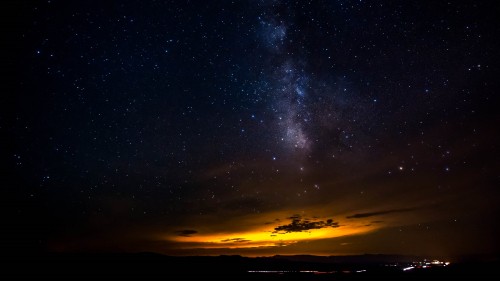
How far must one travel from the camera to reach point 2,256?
127ft

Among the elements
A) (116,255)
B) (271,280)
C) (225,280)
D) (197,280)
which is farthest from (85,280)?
(116,255)

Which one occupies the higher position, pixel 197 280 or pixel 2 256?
pixel 2 256

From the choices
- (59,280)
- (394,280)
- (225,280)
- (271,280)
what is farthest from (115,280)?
(394,280)

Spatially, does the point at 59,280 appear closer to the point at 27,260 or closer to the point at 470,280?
the point at 27,260

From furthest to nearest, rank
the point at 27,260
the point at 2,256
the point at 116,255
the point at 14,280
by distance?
the point at 116,255 < the point at 27,260 < the point at 2,256 < the point at 14,280

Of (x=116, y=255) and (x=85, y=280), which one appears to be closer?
(x=85, y=280)

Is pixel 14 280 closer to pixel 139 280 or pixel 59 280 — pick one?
pixel 59 280

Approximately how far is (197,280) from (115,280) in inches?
249

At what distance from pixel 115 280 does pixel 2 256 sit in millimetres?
23709

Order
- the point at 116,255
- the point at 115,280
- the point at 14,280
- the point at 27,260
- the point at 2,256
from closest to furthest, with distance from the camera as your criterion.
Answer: the point at 14,280 < the point at 115,280 < the point at 2,256 < the point at 27,260 < the point at 116,255

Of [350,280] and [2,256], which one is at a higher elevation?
[2,256]

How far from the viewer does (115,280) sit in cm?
2523

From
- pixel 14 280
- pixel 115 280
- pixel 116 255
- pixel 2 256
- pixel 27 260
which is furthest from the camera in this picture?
pixel 116 255

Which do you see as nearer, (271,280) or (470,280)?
(470,280)
